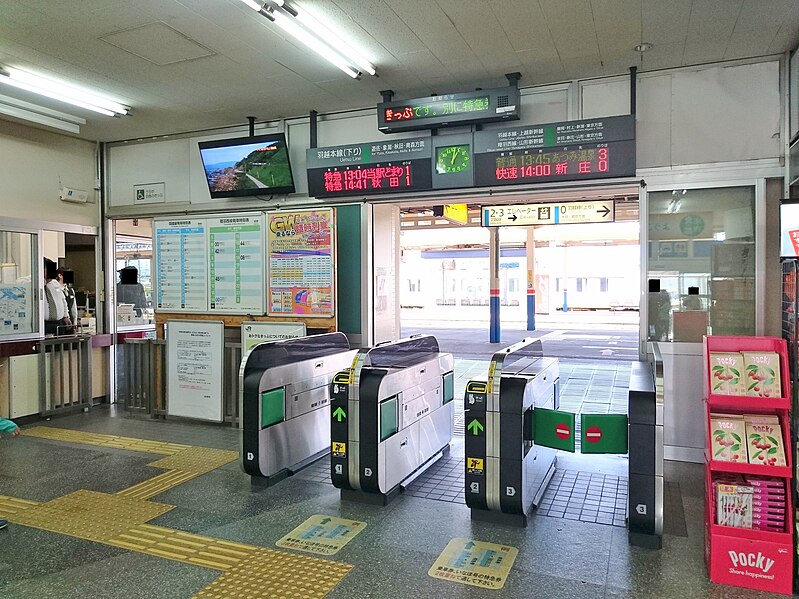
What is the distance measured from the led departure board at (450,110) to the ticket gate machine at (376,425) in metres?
2.07

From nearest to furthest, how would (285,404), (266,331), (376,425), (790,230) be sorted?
(790,230) < (376,425) < (285,404) < (266,331)

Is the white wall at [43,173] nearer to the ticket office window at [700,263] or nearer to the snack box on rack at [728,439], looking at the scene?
the ticket office window at [700,263]

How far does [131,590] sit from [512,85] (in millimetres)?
4572

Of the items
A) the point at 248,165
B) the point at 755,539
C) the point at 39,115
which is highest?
the point at 39,115

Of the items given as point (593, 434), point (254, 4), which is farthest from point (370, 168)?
point (593, 434)

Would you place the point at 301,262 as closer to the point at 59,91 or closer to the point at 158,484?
the point at 158,484

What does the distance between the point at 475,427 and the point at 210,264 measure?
12.5ft

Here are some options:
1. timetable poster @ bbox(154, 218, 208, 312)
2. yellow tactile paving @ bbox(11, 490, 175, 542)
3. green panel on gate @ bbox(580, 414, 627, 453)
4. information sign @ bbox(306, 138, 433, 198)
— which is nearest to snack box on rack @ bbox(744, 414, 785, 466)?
green panel on gate @ bbox(580, 414, 627, 453)

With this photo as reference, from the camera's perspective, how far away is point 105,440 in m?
5.52

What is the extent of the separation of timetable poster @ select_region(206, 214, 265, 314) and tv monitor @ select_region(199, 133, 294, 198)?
321mm

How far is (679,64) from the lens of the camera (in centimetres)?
475

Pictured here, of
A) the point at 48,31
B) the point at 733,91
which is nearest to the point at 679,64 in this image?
the point at 733,91

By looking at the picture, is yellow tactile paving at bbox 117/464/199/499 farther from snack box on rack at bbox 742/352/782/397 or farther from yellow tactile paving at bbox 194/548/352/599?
snack box on rack at bbox 742/352/782/397

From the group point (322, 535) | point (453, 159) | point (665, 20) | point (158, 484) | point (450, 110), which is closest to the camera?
point (322, 535)
